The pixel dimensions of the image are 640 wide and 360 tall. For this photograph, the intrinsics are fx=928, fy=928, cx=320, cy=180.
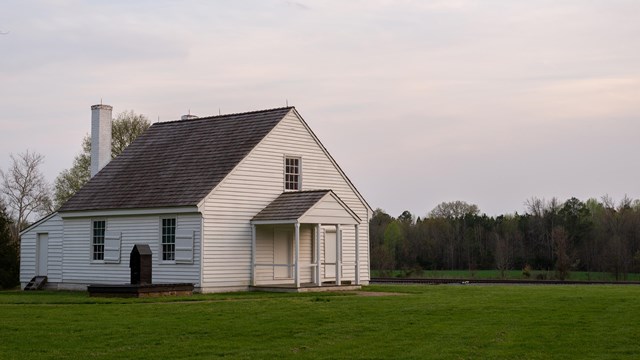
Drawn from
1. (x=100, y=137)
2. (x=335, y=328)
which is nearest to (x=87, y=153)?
(x=100, y=137)

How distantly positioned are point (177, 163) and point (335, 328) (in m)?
18.4

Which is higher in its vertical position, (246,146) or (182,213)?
(246,146)

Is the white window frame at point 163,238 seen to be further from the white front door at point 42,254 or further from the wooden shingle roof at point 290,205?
the white front door at point 42,254

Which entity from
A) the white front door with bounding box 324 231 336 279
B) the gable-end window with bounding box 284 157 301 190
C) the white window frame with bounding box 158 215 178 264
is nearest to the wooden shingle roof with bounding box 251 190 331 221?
the gable-end window with bounding box 284 157 301 190

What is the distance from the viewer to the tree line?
66812mm

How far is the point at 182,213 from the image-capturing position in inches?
1294

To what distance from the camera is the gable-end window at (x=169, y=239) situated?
109ft

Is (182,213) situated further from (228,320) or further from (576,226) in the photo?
(576,226)

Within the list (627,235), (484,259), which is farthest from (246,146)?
(484,259)

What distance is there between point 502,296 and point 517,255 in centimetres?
5025

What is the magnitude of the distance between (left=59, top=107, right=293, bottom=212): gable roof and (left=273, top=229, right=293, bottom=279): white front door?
11.9 feet

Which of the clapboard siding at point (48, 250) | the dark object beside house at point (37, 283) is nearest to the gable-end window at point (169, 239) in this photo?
the clapboard siding at point (48, 250)

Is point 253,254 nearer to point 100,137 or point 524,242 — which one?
point 100,137

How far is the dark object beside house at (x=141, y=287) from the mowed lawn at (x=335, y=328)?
8.58 feet
